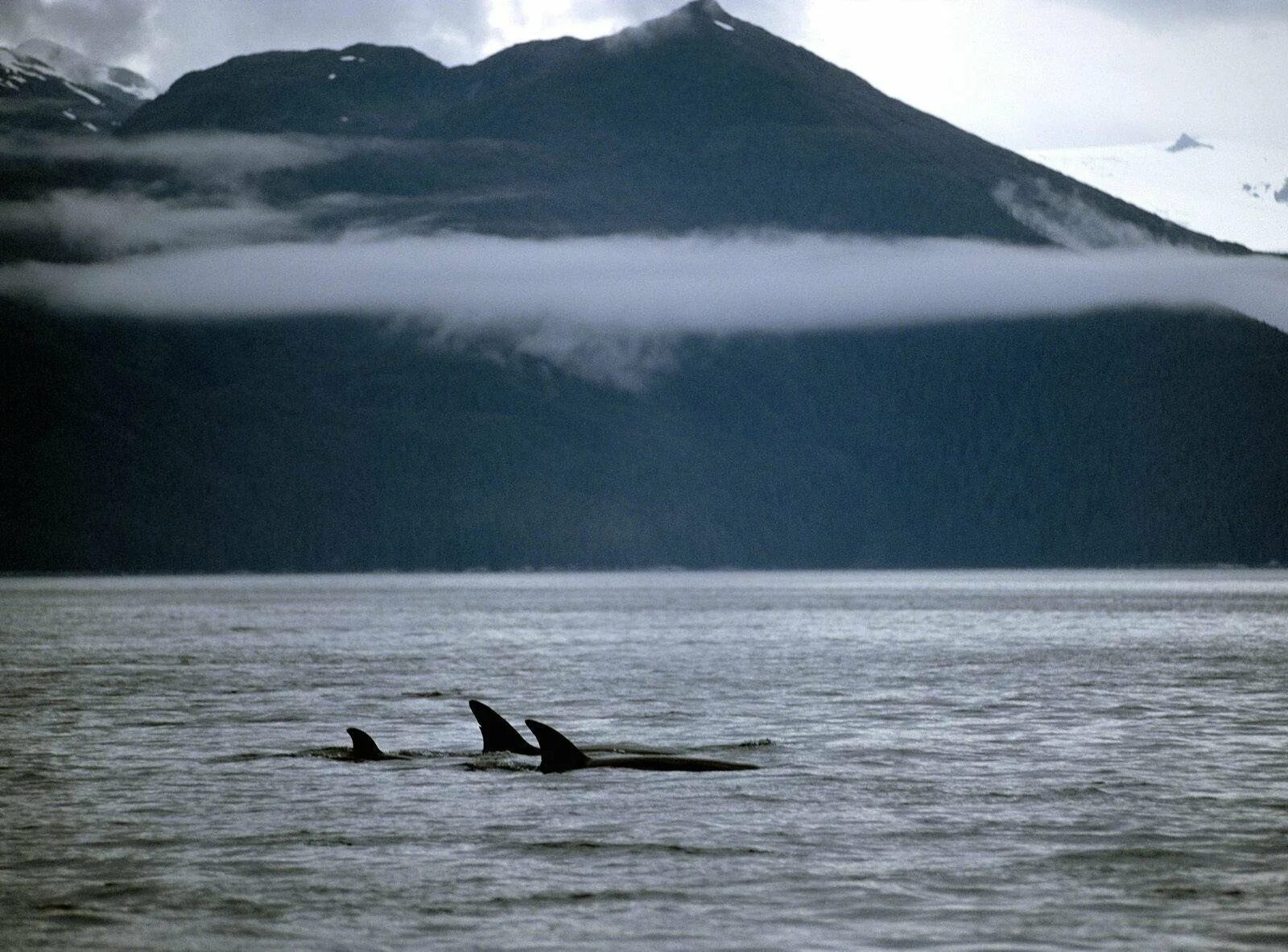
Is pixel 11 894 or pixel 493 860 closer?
pixel 11 894

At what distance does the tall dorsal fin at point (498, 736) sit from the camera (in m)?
39.4

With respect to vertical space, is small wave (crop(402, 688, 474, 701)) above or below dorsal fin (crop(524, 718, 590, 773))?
below

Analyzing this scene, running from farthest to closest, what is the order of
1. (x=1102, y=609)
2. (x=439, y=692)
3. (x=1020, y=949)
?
(x=1102, y=609), (x=439, y=692), (x=1020, y=949)

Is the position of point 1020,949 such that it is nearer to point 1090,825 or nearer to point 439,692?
point 1090,825

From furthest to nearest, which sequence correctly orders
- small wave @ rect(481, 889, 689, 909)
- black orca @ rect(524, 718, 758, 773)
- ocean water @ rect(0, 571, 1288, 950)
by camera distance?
black orca @ rect(524, 718, 758, 773)
small wave @ rect(481, 889, 689, 909)
ocean water @ rect(0, 571, 1288, 950)

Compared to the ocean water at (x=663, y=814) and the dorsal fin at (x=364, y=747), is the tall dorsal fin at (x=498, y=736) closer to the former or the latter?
the ocean water at (x=663, y=814)

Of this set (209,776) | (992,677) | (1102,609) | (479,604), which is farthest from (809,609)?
(209,776)

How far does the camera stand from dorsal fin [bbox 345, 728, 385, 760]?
127ft

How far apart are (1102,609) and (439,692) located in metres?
108

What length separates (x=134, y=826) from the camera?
97.7 ft

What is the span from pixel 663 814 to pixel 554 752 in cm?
672

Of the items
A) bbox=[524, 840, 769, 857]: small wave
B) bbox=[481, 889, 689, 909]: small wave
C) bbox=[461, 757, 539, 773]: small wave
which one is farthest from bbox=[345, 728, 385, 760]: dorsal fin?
bbox=[481, 889, 689, 909]: small wave

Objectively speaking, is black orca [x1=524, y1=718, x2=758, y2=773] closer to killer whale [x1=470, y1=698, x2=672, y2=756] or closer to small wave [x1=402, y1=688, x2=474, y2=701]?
killer whale [x1=470, y1=698, x2=672, y2=756]

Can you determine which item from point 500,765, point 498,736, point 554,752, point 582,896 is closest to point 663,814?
point 554,752
